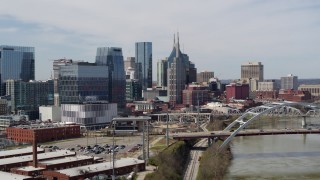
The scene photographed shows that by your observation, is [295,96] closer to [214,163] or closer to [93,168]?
[214,163]

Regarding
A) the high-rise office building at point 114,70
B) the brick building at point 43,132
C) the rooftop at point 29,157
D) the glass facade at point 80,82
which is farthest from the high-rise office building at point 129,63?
the rooftop at point 29,157

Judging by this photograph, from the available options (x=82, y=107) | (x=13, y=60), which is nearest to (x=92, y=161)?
(x=82, y=107)

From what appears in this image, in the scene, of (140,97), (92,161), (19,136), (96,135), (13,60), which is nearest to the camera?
(92,161)

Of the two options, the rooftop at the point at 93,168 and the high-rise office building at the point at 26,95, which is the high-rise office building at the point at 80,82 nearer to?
the high-rise office building at the point at 26,95

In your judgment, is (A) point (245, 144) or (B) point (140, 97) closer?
(A) point (245, 144)

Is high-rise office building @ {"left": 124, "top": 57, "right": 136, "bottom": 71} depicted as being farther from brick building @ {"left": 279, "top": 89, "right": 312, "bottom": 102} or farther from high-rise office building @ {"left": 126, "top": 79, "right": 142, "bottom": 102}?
brick building @ {"left": 279, "top": 89, "right": 312, "bottom": 102}

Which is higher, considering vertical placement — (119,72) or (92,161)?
(119,72)

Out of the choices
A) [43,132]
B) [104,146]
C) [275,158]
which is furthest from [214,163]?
[43,132]

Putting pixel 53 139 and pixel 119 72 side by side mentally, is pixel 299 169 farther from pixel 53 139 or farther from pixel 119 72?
pixel 119 72
